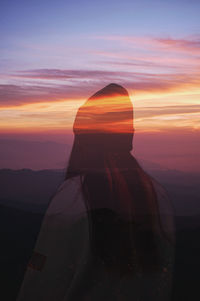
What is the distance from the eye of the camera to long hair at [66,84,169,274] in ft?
4.79

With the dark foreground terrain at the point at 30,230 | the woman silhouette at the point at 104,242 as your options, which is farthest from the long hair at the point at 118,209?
the dark foreground terrain at the point at 30,230

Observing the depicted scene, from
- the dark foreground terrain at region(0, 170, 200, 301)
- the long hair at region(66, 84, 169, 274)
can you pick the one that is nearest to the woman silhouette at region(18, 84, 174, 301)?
the long hair at region(66, 84, 169, 274)

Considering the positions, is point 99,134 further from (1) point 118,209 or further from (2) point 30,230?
(2) point 30,230

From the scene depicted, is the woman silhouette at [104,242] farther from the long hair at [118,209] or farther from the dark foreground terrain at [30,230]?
the dark foreground terrain at [30,230]

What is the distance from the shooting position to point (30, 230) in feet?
12.1

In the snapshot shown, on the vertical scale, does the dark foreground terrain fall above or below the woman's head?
below

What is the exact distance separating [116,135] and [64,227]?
71 centimetres

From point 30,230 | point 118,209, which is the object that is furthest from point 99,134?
point 30,230

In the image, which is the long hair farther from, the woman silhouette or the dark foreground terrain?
the dark foreground terrain

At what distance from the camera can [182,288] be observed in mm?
2600

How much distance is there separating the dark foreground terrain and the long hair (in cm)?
43

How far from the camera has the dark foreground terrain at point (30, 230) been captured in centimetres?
246

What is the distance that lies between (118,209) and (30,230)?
8.14 feet

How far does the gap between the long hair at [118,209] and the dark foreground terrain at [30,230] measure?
1.40ft
